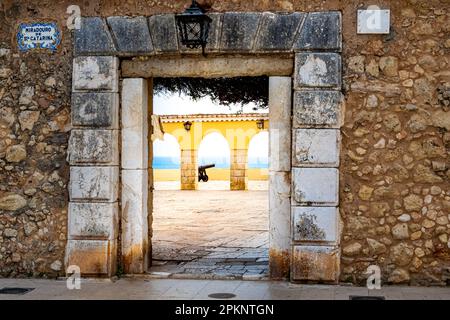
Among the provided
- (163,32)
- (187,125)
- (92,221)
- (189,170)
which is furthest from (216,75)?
(187,125)

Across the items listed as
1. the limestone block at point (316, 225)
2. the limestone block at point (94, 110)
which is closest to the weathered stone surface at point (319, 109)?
the limestone block at point (316, 225)

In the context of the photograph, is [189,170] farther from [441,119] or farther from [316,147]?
[441,119]

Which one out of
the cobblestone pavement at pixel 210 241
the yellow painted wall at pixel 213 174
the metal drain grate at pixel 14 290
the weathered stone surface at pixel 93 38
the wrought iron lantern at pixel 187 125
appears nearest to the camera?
the metal drain grate at pixel 14 290

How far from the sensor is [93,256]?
5715 millimetres

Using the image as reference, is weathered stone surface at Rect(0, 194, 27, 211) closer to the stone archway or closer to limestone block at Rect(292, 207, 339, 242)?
the stone archway

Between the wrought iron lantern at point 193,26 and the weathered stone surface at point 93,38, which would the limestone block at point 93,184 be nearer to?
the weathered stone surface at point 93,38

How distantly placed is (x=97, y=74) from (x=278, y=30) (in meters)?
1.79

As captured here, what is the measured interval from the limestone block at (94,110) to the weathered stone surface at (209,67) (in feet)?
1.08

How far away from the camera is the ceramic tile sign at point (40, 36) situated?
5863 mm

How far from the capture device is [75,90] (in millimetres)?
5789

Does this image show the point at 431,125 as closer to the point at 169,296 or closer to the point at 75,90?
the point at 169,296

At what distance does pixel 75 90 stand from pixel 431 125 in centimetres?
337
